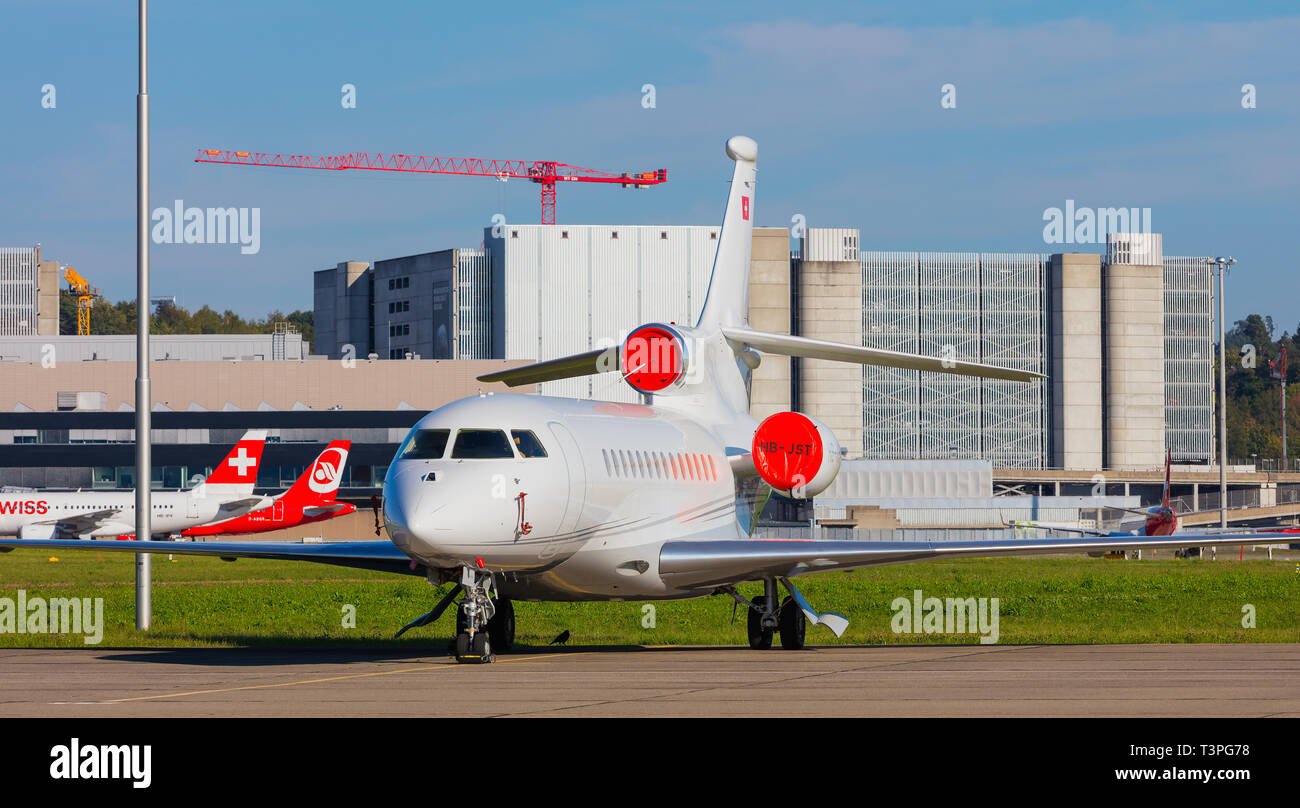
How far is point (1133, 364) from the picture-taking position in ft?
491

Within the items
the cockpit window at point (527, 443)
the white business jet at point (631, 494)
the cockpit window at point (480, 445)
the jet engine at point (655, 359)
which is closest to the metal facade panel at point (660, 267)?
the white business jet at point (631, 494)

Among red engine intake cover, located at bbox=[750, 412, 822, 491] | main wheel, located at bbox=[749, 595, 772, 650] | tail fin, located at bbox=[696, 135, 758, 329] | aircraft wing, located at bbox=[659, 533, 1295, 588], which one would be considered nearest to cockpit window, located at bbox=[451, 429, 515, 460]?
aircraft wing, located at bbox=[659, 533, 1295, 588]

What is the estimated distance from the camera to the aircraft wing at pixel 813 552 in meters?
23.5

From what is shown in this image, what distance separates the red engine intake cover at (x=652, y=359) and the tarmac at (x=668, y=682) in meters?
6.22

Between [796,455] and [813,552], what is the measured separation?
4.86 m

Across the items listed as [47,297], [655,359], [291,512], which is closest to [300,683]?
[655,359]

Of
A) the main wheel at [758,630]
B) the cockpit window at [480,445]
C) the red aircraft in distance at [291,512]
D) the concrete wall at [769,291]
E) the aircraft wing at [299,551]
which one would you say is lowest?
the red aircraft in distance at [291,512]

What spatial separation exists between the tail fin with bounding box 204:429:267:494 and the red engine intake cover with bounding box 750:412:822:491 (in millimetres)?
63273

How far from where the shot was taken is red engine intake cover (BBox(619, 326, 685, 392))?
101 feet

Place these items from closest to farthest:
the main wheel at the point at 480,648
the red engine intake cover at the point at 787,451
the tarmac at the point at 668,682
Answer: the tarmac at the point at 668,682 < the main wheel at the point at 480,648 < the red engine intake cover at the point at 787,451

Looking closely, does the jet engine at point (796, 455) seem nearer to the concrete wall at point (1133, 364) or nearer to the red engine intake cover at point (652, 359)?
the red engine intake cover at point (652, 359)

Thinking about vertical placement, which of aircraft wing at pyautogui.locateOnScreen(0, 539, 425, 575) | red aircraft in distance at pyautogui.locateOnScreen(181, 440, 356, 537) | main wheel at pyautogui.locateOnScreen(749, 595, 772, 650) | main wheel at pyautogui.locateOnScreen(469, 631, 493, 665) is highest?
aircraft wing at pyautogui.locateOnScreen(0, 539, 425, 575)

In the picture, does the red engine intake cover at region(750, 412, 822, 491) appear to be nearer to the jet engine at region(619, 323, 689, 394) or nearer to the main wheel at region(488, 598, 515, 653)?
the jet engine at region(619, 323, 689, 394)
